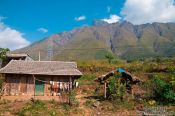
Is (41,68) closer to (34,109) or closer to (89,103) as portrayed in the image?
(89,103)

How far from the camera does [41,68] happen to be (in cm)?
3500

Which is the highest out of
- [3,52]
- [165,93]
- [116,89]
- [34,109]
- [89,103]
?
[3,52]

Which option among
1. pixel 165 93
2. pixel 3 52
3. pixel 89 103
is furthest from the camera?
pixel 3 52

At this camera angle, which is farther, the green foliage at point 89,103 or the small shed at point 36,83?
the small shed at point 36,83

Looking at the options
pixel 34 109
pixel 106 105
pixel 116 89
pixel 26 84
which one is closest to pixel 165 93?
pixel 116 89

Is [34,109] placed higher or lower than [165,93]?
lower

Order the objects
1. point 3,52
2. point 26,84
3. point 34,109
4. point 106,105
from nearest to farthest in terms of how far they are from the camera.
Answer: point 34,109
point 106,105
point 26,84
point 3,52

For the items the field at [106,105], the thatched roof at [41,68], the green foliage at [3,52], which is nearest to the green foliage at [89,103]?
the field at [106,105]

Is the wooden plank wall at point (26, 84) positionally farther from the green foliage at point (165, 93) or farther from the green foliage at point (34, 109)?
the green foliage at point (165, 93)

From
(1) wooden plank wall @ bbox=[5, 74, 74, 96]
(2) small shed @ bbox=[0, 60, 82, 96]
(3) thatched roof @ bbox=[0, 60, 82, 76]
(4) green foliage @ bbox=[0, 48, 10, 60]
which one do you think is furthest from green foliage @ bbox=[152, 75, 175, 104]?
(4) green foliage @ bbox=[0, 48, 10, 60]

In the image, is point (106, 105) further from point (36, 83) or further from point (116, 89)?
point (36, 83)

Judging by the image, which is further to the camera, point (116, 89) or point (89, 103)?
point (116, 89)

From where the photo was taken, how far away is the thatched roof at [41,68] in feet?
110

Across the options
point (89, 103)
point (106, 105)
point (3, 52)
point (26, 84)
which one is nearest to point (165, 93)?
point (106, 105)
